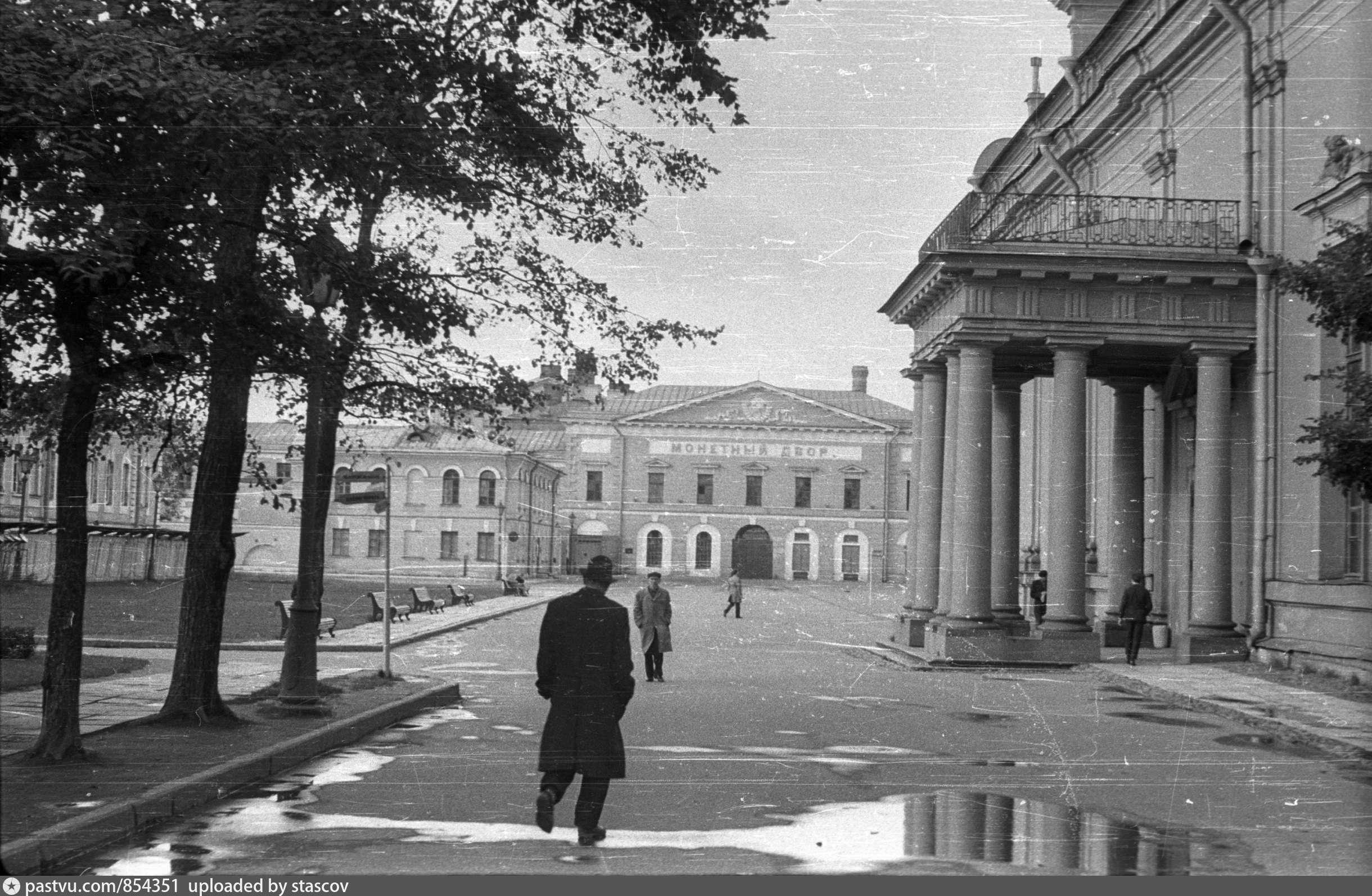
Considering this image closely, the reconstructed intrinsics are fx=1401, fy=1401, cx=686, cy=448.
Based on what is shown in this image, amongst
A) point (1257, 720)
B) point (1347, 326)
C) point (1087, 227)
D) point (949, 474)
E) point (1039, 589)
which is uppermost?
point (1087, 227)

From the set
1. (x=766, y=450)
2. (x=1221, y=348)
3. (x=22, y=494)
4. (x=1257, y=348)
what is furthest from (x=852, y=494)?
(x=22, y=494)

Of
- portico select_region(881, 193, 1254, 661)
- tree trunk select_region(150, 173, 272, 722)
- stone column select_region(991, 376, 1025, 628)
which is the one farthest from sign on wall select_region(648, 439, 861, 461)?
tree trunk select_region(150, 173, 272, 722)

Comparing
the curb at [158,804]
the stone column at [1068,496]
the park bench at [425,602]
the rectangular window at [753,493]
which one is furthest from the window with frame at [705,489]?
the curb at [158,804]

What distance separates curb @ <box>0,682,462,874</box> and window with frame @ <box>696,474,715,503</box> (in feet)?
68.6

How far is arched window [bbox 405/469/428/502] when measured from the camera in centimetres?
3838

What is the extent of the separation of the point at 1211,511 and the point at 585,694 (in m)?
17.3

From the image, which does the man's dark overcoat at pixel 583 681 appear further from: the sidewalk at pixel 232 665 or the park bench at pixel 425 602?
the park bench at pixel 425 602

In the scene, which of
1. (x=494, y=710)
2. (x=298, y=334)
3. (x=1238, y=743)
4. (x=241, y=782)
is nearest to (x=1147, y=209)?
(x=1238, y=743)

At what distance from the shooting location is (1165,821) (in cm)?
874

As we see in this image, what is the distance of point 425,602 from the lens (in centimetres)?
2930

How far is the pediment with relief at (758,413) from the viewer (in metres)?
19.6

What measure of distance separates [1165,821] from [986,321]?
15532 millimetres

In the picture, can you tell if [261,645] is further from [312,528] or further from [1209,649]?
[1209,649]

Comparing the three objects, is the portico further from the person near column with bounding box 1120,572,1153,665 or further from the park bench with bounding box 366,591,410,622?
the park bench with bounding box 366,591,410,622
